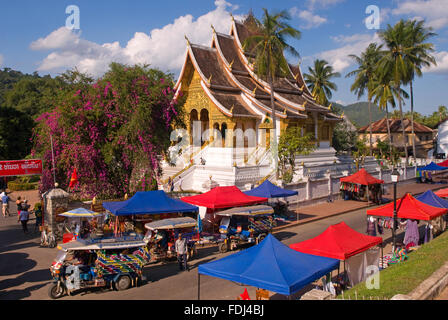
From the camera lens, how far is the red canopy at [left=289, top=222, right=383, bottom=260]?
32.2ft

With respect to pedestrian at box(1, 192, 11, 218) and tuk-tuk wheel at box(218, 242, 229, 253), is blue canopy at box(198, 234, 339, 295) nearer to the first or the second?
tuk-tuk wheel at box(218, 242, 229, 253)

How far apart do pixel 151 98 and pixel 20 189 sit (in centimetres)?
2074

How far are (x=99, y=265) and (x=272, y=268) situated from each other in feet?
17.0

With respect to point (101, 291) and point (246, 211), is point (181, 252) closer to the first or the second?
point (101, 291)

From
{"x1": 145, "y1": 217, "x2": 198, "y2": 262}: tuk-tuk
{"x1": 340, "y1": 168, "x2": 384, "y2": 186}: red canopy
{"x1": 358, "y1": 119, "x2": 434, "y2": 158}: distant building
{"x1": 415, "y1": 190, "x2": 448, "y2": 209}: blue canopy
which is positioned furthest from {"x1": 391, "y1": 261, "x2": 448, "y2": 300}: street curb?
{"x1": 358, "y1": 119, "x2": 434, "y2": 158}: distant building

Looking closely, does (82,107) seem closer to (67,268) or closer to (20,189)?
(67,268)

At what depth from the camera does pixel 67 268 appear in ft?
34.8

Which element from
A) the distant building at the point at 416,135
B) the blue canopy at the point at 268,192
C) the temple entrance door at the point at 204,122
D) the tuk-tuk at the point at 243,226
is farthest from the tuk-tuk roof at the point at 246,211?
the distant building at the point at 416,135

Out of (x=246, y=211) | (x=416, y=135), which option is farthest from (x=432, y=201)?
(x=416, y=135)

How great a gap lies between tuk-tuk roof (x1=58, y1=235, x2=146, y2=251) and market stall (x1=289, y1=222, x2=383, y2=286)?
4560mm

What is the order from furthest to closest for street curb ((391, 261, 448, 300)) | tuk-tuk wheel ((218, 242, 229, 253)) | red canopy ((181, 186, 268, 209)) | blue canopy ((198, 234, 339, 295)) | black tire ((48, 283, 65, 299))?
red canopy ((181, 186, 268, 209)) → tuk-tuk wheel ((218, 242, 229, 253)) → black tire ((48, 283, 65, 299)) → blue canopy ((198, 234, 339, 295)) → street curb ((391, 261, 448, 300))

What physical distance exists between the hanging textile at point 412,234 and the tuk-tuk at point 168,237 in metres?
7.81

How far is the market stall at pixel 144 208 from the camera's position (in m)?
14.8
